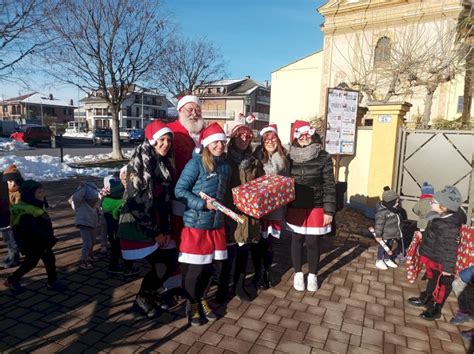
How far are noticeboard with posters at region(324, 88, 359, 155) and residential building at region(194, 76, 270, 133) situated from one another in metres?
43.1

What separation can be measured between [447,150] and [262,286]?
185 inches

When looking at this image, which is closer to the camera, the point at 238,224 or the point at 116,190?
the point at 238,224

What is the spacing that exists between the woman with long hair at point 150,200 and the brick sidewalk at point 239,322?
0.69 m

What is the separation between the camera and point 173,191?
3236 millimetres

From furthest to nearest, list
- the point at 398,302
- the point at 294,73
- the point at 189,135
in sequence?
1. the point at 294,73
2. the point at 398,302
3. the point at 189,135

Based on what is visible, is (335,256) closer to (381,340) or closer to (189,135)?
(381,340)

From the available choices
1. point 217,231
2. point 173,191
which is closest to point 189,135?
point 173,191

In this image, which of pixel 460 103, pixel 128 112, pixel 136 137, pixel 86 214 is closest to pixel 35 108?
pixel 128 112

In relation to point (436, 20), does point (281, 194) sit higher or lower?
lower

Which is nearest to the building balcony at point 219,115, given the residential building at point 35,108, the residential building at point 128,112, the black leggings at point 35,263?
the residential building at point 128,112

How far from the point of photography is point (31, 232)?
142 inches

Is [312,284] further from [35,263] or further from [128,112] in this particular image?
[128,112]

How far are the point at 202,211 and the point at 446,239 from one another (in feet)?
8.04

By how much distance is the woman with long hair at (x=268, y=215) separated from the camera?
3928mm
